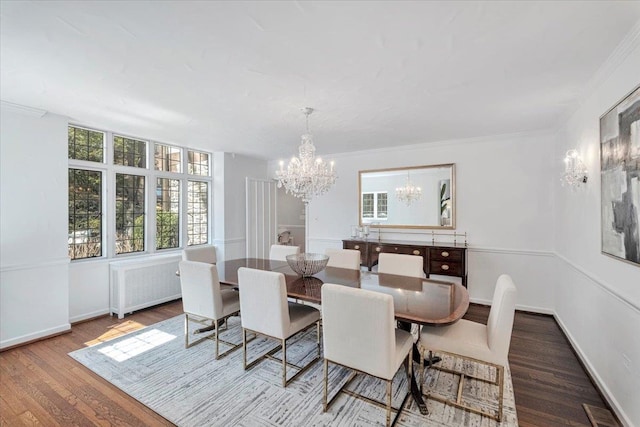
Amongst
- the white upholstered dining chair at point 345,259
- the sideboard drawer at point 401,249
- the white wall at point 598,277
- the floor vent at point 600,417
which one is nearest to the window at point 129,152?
the white upholstered dining chair at point 345,259

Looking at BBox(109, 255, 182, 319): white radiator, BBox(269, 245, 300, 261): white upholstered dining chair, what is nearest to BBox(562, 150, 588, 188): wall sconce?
BBox(269, 245, 300, 261): white upholstered dining chair

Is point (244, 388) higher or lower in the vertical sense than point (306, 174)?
lower

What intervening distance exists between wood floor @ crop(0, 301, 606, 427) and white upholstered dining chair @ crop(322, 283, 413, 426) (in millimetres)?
1006

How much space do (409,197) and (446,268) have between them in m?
1.26

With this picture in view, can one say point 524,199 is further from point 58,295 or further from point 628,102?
point 58,295

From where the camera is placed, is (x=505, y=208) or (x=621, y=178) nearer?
(x=621, y=178)

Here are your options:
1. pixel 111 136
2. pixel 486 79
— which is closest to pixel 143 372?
pixel 111 136

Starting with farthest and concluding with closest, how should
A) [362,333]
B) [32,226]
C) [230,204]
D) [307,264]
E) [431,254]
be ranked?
[230,204] → [431,254] → [32,226] → [307,264] → [362,333]

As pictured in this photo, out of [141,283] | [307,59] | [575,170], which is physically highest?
[307,59]

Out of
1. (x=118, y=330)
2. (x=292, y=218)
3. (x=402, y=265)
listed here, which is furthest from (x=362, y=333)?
(x=292, y=218)

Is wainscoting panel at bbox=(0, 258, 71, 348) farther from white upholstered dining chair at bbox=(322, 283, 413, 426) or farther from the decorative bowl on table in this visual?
white upholstered dining chair at bbox=(322, 283, 413, 426)

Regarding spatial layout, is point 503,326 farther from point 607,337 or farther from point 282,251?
point 282,251

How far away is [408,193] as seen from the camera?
15.4ft

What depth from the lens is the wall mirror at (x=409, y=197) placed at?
4.42m
